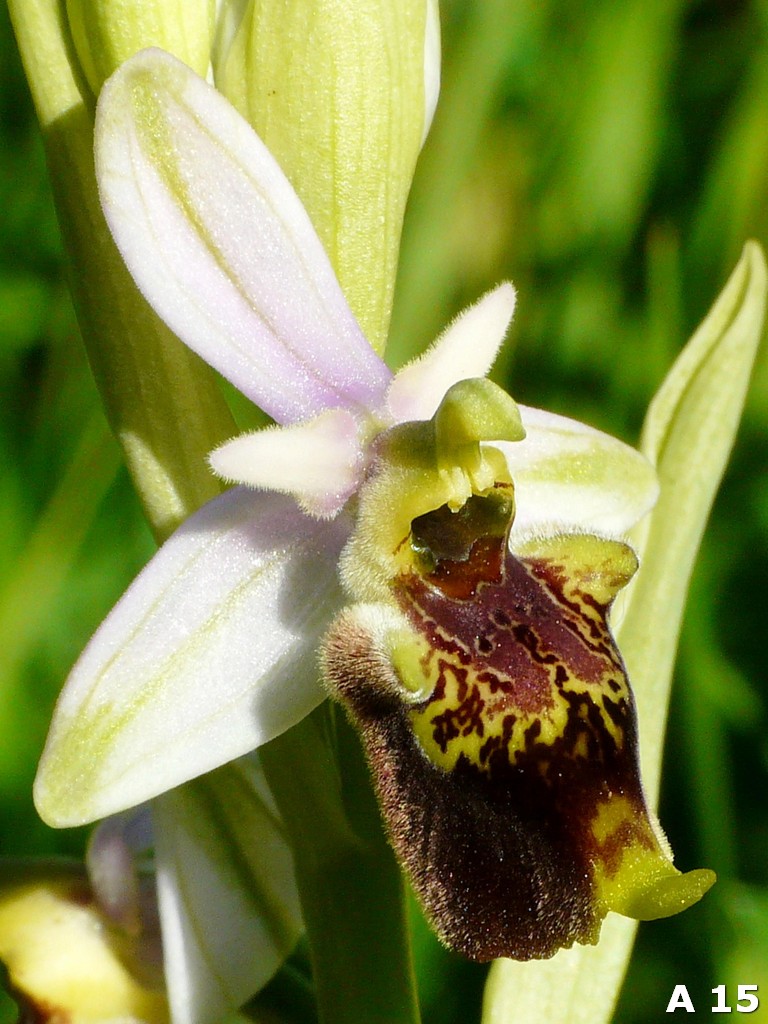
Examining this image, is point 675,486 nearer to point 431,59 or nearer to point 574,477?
point 574,477

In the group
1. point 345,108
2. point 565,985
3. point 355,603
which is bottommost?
point 565,985

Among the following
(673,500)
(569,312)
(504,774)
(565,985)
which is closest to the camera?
(504,774)

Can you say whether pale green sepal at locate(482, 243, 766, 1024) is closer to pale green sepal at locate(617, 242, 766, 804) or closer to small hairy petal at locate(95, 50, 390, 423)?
pale green sepal at locate(617, 242, 766, 804)

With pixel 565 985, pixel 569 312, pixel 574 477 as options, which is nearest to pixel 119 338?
pixel 574 477

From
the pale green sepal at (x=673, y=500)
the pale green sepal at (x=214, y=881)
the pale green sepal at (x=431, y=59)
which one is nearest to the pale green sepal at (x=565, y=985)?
the pale green sepal at (x=673, y=500)

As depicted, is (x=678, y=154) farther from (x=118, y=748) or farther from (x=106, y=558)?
(x=118, y=748)

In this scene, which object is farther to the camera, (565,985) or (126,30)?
(565,985)
